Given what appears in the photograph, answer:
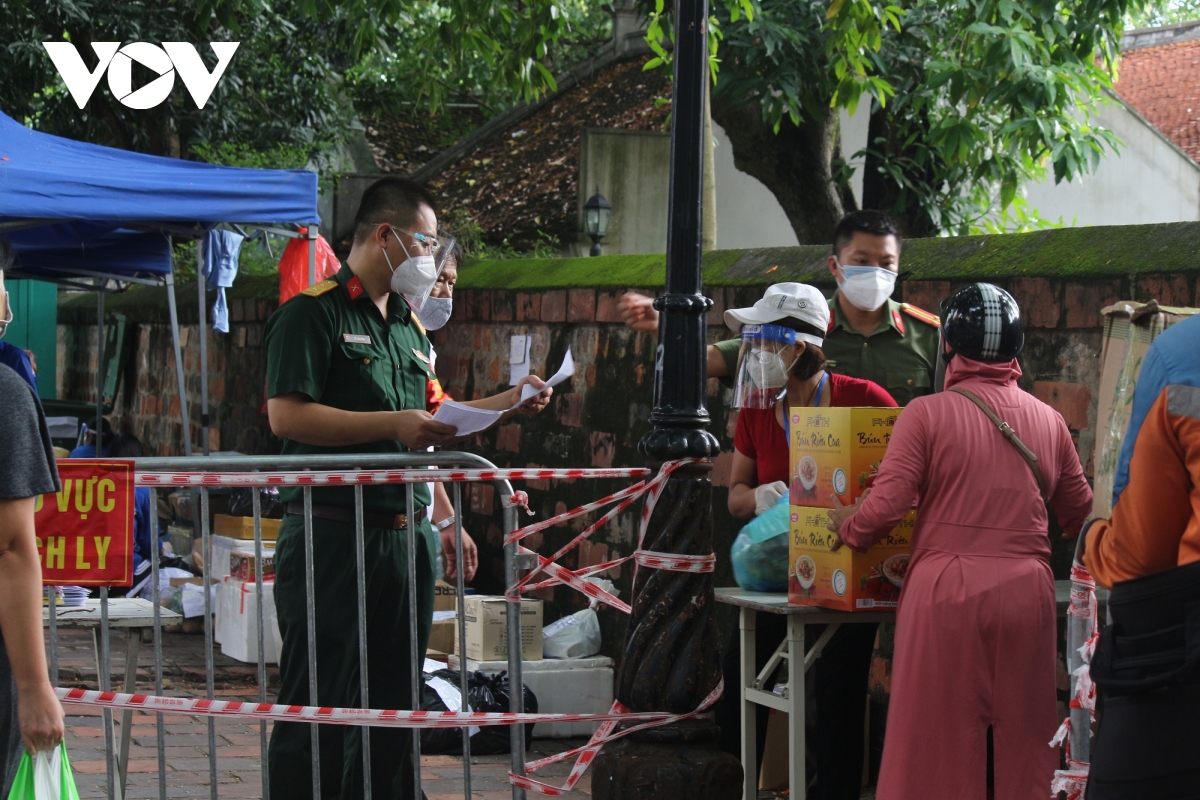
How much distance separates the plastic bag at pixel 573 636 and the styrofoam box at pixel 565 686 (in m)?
0.11

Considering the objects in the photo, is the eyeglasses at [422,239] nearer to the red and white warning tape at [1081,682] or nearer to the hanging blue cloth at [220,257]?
the red and white warning tape at [1081,682]

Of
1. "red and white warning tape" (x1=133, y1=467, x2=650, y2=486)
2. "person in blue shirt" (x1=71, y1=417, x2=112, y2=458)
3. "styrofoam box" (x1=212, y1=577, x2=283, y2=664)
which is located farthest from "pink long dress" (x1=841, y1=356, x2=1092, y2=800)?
"person in blue shirt" (x1=71, y1=417, x2=112, y2=458)

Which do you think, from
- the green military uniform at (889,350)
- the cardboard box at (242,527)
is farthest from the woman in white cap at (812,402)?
the cardboard box at (242,527)

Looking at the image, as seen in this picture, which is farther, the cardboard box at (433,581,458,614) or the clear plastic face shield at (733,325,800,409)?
the cardboard box at (433,581,458,614)

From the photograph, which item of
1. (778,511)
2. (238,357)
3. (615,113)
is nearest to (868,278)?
(778,511)

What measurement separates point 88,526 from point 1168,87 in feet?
94.3

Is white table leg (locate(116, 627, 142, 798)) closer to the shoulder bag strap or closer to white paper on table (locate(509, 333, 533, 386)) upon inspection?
the shoulder bag strap

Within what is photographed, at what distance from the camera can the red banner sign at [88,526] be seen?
3.82 m

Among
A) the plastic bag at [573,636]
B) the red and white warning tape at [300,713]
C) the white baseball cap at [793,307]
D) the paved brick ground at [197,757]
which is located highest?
the white baseball cap at [793,307]

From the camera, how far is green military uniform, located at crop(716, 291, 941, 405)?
4.76 metres

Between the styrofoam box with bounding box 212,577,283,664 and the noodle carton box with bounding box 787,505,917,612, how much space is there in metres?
3.81

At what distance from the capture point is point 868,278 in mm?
4660

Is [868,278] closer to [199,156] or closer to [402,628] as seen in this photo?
[402,628]

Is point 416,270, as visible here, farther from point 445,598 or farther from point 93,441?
point 93,441
